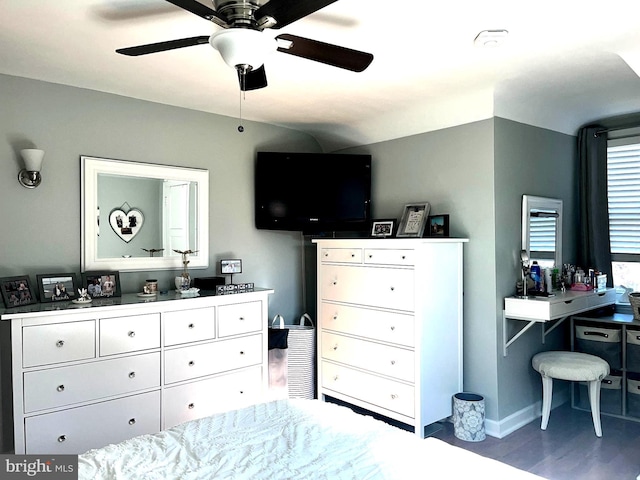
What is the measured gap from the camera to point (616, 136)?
3.98m

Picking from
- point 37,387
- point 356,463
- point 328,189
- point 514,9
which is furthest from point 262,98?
point 356,463

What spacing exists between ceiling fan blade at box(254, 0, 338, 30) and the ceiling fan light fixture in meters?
0.07

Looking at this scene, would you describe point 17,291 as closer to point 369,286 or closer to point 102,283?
point 102,283

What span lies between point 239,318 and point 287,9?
2.31m

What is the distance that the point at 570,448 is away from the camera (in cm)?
309

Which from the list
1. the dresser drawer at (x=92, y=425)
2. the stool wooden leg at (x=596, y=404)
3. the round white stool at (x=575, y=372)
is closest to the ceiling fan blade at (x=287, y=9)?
the dresser drawer at (x=92, y=425)

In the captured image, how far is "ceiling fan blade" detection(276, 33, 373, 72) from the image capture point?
6.08 ft

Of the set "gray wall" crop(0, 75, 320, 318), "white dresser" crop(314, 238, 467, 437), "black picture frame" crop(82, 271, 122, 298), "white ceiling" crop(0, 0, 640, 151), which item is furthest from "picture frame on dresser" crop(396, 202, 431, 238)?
"black picture frame" crop(82, 271, 122, 298)

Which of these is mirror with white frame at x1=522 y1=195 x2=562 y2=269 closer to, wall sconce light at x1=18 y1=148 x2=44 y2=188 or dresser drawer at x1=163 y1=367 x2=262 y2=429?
dresser drawer at x1=163 y1=367 x2=262 y2=429

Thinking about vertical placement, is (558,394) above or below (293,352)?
below

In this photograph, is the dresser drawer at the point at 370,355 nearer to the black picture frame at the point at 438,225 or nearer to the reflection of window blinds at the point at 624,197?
the black picture frame at the point at 438,225

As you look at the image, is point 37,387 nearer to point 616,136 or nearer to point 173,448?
point 173,448

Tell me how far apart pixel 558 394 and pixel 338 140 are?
297 cm

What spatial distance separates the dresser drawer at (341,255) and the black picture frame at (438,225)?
0.60 metres
